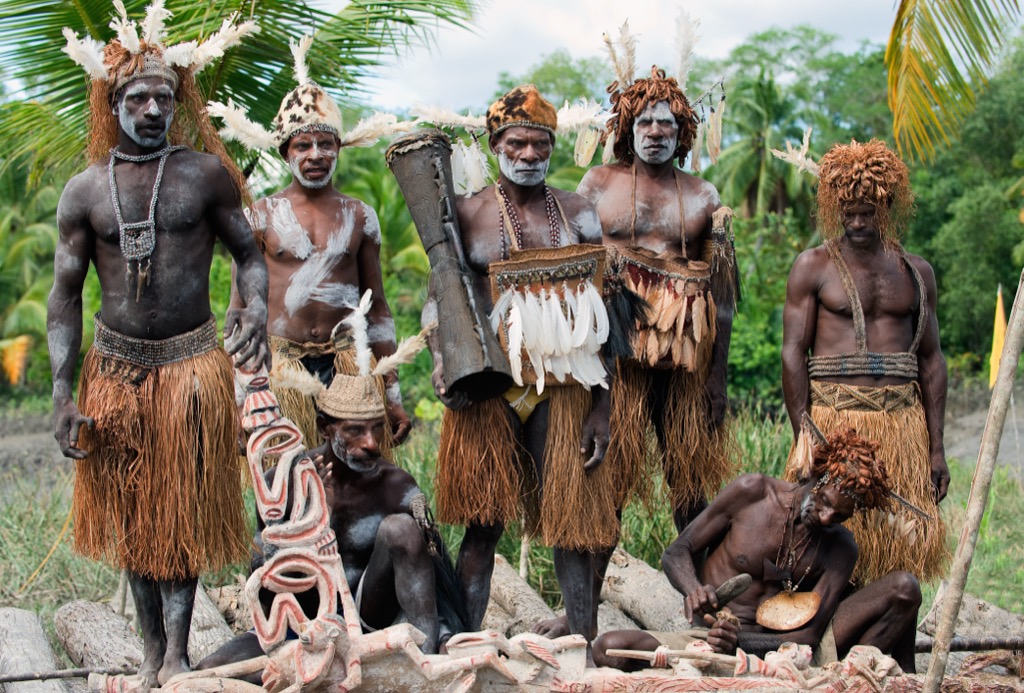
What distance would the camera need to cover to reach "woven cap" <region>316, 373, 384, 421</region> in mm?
3795

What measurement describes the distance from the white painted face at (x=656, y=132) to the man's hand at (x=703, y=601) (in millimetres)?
1777

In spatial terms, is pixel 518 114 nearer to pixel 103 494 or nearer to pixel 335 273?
pixel 335 273

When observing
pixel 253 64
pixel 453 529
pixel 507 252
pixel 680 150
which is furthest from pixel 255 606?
pixel 253 64

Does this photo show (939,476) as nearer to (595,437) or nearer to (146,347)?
(595,437)

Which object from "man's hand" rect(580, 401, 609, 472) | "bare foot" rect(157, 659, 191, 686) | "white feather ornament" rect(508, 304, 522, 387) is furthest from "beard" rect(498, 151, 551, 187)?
"bare foot" rect(157, 659, 191, 686)

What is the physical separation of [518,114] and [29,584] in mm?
3732

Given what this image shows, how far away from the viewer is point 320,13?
6875 mm

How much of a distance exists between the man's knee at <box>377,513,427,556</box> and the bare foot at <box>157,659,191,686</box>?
786mm

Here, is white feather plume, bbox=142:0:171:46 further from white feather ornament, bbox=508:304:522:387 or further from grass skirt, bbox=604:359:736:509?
grass skirt, bbox=604:359:736:509

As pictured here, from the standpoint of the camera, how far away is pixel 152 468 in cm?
392

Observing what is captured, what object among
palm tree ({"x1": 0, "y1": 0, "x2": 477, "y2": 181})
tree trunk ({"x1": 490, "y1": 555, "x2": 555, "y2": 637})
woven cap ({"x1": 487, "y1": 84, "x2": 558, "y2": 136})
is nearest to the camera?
woven cap ({"x1": 487, "y1": 84, "x2": 558, "y2": 136})

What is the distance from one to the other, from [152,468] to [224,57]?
11.0ft

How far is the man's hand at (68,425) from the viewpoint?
377 cm

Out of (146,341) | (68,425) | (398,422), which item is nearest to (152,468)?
(68,425)
